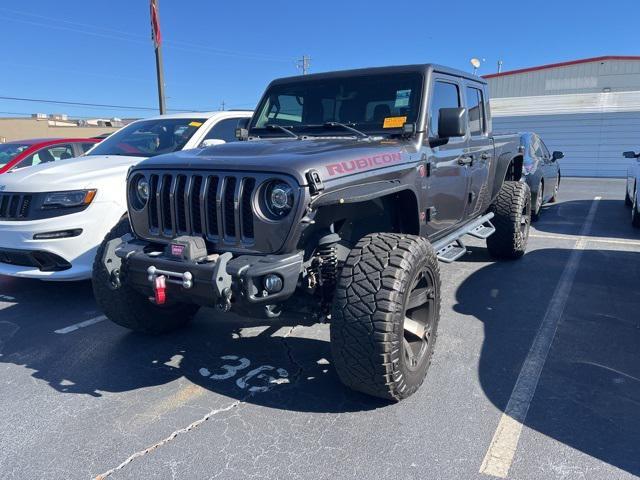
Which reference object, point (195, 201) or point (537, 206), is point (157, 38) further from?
point (195, 201)

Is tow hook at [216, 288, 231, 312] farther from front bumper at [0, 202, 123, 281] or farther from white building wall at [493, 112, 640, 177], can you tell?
white building wall at [493, 112, 640, 177]

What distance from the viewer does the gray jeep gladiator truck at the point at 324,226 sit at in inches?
109

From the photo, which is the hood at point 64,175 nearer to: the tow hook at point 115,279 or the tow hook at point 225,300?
the tow hook at point 115,279

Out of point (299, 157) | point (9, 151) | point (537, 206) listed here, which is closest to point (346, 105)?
point (299, 157)

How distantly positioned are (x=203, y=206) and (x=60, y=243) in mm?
2356

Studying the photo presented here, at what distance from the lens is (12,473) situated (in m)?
2.53

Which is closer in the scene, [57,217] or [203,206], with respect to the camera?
[203,206]

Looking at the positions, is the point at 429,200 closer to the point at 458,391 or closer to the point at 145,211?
the point at 458,391

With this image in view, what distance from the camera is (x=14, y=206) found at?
479 cm

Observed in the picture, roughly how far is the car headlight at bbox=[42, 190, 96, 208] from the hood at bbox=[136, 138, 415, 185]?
167cm

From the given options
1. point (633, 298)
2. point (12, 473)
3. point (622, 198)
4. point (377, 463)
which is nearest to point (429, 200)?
point (377, 463)

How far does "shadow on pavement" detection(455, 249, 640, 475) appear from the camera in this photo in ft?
9.22

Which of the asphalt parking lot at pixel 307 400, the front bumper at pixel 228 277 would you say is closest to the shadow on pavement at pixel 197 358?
the asphalt parking lot at pixel 307 400

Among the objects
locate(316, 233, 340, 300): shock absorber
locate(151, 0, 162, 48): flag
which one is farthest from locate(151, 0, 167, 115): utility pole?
locate(316, 233, 340, 300): shock absorber
